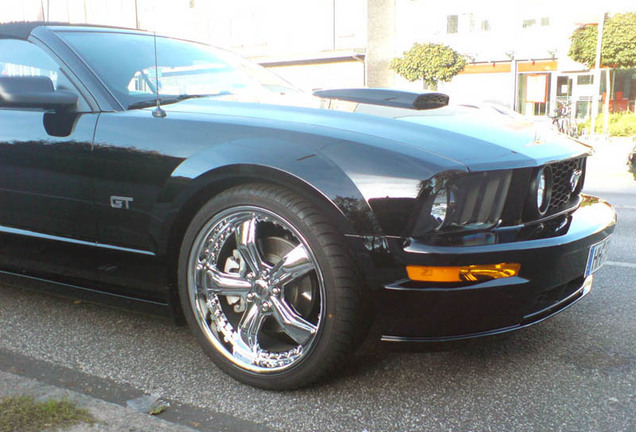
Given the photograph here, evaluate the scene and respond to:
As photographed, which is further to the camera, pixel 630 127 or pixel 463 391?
pixel 630 127

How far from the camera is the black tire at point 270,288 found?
6.83ft

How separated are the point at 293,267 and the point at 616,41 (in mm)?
21934

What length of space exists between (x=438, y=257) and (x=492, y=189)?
1.06ft

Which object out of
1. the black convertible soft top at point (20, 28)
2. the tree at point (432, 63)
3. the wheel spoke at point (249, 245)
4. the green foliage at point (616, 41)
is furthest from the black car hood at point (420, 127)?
the tree at point (432, 63)

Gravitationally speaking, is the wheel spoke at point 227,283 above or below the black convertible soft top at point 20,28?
below

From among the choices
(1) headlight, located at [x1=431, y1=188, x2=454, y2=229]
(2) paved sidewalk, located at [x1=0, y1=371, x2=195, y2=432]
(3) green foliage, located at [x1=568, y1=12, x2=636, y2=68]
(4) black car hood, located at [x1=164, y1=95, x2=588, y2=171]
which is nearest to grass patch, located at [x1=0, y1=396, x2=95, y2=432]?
(2) paved sidewalk, located at [x1=0, y1=371, x2=195, y2=432]

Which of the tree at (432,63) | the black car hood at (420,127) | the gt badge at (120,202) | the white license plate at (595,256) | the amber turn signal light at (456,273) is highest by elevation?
the tree at (432,63)

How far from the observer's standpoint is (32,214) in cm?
268

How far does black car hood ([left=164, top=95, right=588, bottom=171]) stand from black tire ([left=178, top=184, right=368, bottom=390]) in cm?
32

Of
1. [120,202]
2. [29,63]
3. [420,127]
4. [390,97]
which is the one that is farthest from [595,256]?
[29,63]

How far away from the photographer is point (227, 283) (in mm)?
2354

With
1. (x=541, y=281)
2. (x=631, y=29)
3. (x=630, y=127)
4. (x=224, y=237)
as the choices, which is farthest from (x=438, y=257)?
(x=631, y=29)

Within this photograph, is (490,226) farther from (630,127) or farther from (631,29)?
(631,29)

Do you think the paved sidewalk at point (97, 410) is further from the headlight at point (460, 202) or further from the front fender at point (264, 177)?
the headlight at point (460, 202)
